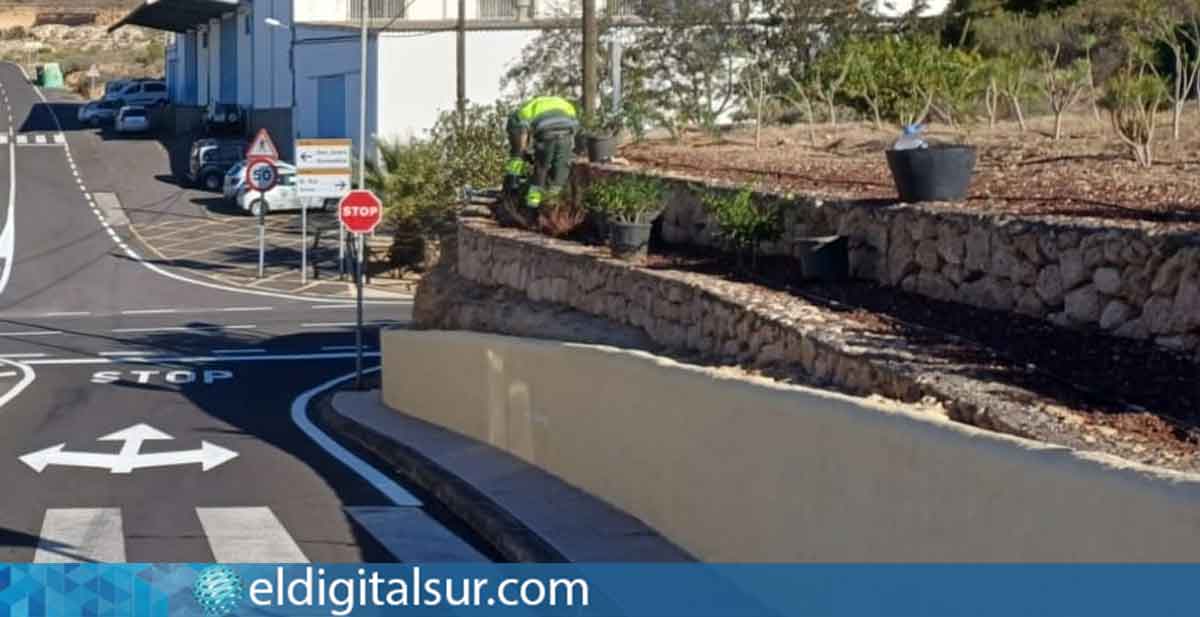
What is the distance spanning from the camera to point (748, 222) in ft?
51.6

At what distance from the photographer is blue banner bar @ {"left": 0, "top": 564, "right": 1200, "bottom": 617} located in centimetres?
754

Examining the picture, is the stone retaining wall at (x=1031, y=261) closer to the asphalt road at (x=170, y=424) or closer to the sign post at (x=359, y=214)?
the asphalt road at (x=170, y=424)

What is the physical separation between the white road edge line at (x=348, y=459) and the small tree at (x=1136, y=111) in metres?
6.51

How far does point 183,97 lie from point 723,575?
303ft

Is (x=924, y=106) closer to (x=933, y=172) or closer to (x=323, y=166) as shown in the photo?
(x=933, y=172)

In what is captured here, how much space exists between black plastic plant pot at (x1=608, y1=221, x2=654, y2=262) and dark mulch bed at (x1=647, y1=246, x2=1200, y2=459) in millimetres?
3152

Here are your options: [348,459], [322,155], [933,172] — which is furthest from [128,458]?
[322,155]

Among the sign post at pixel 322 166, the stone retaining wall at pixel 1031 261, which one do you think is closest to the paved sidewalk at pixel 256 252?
the sign post at pixel 322 166

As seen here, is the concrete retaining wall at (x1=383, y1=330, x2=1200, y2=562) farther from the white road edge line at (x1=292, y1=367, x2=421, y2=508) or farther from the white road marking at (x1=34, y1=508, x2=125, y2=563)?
the white road marking at (x1=34, y1=508, x2=125, y2=563)

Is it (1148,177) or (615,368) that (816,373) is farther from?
(1148,177)

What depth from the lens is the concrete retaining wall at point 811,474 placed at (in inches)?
264

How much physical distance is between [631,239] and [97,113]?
78.5 m

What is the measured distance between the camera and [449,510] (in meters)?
14.5
